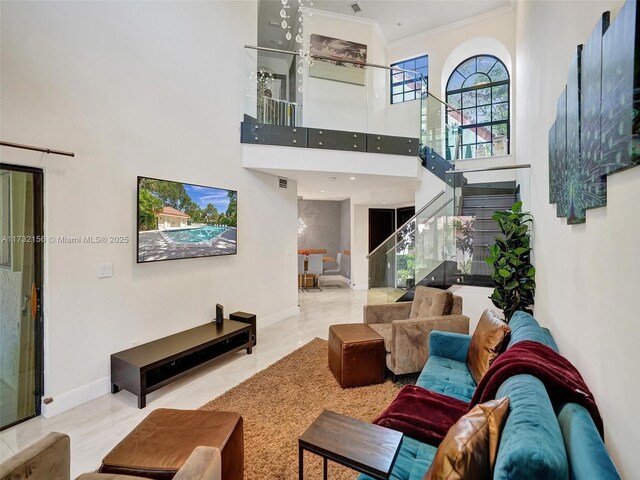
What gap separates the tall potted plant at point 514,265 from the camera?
11.0 ft

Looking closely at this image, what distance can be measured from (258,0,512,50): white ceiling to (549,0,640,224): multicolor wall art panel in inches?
230

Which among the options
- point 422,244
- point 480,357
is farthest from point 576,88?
point 422,244

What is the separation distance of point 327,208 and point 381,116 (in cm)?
485

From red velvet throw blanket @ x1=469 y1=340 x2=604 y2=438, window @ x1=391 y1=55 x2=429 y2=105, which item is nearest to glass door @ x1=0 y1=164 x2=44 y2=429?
red velvet throw blanket @ x1=469 y1=340 x2=604 y2=438

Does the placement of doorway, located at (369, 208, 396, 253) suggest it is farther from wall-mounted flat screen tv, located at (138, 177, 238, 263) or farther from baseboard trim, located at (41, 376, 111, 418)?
baseboard trim, located at (41, 376, 111, 418)

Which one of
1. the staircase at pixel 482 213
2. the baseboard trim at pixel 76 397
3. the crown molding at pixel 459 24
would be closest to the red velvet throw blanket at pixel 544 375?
the staircase at pixel 482 213

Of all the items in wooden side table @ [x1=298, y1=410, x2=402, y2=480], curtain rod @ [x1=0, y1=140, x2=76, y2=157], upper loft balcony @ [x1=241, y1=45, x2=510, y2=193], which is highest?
upper loft balcony @ [x1=241, y1=45, x2=510, y2=193]

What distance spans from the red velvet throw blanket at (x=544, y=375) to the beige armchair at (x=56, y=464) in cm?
131

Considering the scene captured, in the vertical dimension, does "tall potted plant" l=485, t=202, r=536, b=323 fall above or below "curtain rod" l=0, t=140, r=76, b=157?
below

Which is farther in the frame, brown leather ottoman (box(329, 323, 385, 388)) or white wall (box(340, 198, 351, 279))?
white wall (box(340, 198, 351, 279))

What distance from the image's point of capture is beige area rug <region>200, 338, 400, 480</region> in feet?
6.59

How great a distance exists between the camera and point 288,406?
8.90 feet

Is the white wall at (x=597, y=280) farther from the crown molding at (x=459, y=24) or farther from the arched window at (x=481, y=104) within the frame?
the crown molding at (x=459, y=24)

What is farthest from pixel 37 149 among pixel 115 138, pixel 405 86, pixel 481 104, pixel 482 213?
pixel 481 104
